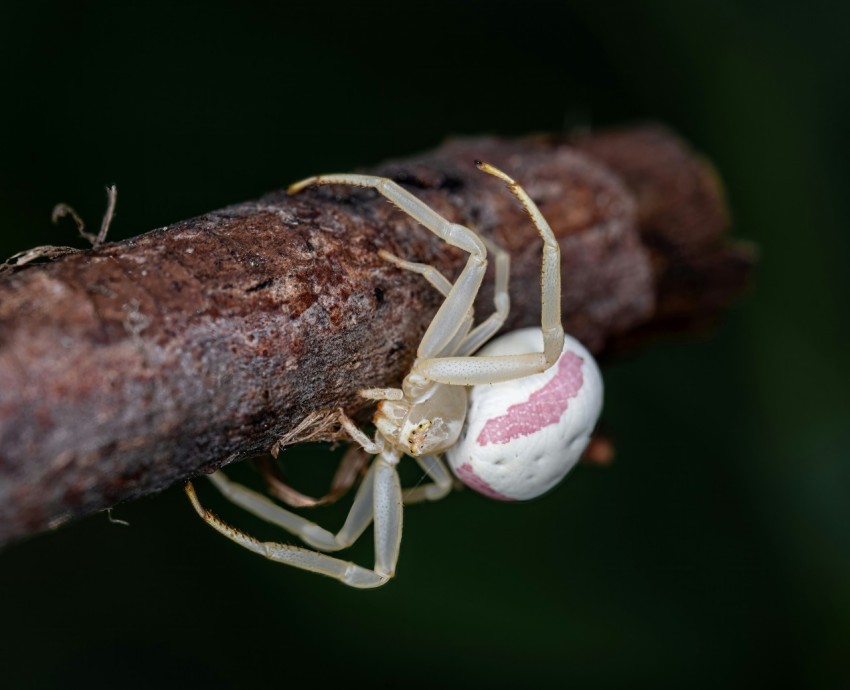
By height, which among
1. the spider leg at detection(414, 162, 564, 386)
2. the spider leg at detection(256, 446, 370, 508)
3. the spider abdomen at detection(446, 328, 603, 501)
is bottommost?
the spider leg at detection(256, 446, 370, 508)

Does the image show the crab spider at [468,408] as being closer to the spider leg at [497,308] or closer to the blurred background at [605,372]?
the spider leg at [497,308]

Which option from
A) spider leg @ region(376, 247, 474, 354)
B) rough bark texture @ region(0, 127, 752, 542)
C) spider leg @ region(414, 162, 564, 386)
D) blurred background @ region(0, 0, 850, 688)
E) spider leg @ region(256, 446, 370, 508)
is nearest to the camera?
rough bark texture @ region(0, 127, 752, 542)

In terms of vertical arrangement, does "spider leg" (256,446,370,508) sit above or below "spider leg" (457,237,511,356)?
below

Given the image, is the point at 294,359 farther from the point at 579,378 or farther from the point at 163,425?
the point at 579,378

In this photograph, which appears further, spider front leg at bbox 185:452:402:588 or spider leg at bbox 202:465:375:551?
spider leg at bbox 202:465:375:551

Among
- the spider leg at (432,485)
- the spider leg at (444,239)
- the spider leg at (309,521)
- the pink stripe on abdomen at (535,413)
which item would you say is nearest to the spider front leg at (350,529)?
the spider leg at (309,521)

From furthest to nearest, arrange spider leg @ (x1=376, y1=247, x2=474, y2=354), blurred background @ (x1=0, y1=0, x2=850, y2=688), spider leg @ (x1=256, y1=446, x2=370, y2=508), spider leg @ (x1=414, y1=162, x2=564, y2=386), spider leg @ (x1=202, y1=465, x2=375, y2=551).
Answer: blurred background @ (x1=0, y1=0, x2=850, y2=688), spider leg @ (x1=202, y1=465, x2=375, y2=551), spider leg @ (x1=256, y1=446, x2=370, y2=508), spider leg @ (x1=414, y1=162, x2=564, y2=386), spider leg @ (x1=376, y1=247, x2=474, y2=354)

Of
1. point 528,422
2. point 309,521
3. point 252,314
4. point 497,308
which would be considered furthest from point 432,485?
point 252,314

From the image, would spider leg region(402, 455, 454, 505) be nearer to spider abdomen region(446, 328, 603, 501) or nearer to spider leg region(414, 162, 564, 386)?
spider abdomen region(446, 328, 603, 501)

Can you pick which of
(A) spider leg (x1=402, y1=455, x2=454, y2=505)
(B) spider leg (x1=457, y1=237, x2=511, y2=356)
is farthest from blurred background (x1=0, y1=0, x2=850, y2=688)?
(B) spider leg (x1=457, y1=237, x2=511, y2=356)
